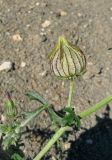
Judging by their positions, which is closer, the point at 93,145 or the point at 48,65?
the point at 93,145

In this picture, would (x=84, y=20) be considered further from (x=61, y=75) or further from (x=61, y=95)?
(x=61, y=75)

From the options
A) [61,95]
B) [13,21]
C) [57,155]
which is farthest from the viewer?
[13,21]

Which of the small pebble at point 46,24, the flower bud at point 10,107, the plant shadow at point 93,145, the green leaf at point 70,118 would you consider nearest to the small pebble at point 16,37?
the small pebble at point 46,24

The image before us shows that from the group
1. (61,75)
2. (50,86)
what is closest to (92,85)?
(50,86)

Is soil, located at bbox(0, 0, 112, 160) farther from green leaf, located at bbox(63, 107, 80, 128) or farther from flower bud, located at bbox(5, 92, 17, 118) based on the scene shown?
green leaf, located at bbox(63, 107, 80, 128)

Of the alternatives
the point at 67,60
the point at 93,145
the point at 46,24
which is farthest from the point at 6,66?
the point at 67,60

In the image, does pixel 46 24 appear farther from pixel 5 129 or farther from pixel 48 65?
pixel 5 129

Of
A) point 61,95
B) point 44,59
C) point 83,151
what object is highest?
point 44,59

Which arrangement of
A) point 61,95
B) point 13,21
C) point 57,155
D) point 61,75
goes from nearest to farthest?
point 61,75 < point 57,155 < point 61,95 < point 13,21
